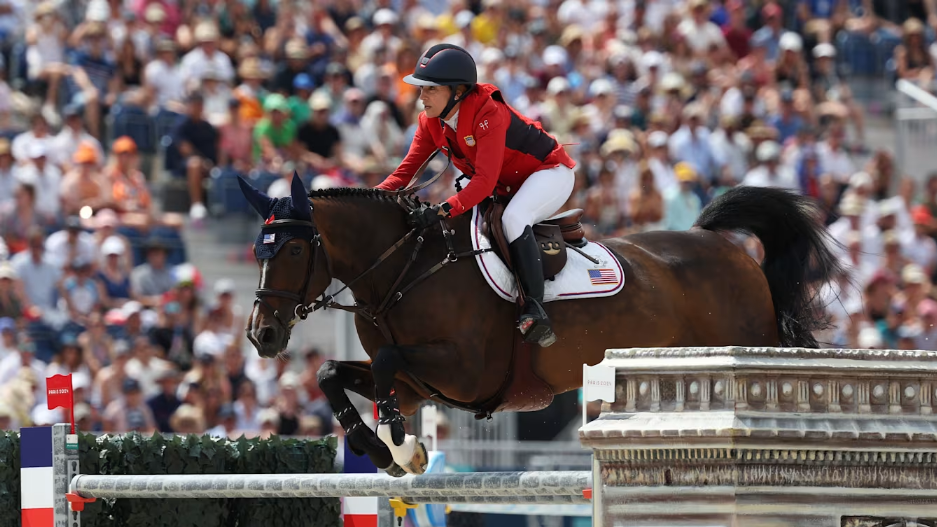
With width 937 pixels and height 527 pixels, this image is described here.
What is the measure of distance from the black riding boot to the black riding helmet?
0.71m

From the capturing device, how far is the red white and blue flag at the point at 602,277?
695cm

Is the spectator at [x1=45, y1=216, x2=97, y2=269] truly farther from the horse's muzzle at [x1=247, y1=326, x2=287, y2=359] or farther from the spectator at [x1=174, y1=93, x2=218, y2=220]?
the horse's muzzle at [x1=247, y1=326, x2=287, y2=359]

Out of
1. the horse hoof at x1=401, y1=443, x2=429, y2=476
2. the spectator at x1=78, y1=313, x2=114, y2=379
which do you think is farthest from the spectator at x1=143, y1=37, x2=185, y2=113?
the horse hoof at x1=401, y1=443, x2=429, y2=476

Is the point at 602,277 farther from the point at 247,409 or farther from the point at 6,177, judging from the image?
the point at 6,177

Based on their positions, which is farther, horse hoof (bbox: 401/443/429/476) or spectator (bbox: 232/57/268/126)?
spectator (bbox: 232/57/268/126)

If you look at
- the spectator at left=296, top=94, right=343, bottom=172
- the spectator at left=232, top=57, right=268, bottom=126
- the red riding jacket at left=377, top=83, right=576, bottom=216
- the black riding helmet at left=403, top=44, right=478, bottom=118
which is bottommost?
the red riding jacket at left=377, top=83, right=576, bottom=216

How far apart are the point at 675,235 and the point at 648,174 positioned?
5.96 metres

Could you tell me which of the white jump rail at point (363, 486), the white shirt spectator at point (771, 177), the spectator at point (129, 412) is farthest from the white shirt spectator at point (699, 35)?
the white jump rail at point (363, 486)

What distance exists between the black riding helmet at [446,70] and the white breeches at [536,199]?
54 centimetres

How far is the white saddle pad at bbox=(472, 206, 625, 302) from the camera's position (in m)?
6.73

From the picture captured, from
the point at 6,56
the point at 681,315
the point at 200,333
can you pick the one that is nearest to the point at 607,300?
the point at 681,315

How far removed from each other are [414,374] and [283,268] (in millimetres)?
720

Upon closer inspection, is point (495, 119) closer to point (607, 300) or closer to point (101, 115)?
point (607, 300)

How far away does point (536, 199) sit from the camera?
6.83 m
